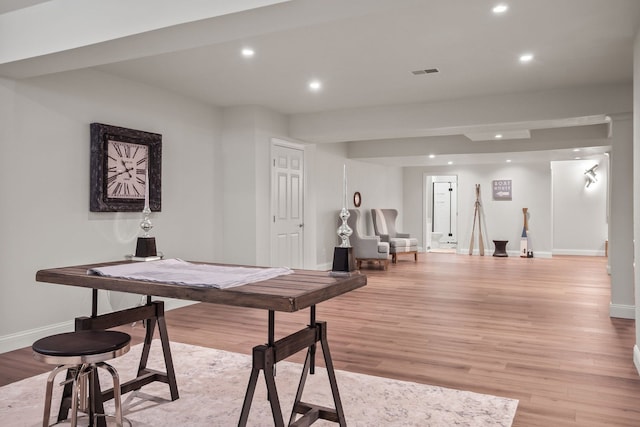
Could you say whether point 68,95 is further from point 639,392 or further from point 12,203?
point 639,392

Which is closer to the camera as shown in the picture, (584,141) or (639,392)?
(639,392)

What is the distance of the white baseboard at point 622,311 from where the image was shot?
491 cm

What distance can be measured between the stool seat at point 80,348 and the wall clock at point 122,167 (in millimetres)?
2379

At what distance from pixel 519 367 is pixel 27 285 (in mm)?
3917

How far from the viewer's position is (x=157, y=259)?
2.88 meters

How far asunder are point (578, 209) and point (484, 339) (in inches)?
338

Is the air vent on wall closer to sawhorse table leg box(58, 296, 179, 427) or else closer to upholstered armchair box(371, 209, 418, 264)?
sawhorse table leg box(58, 296, 179, 427)

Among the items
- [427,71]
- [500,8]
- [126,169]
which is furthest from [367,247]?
[500,8]

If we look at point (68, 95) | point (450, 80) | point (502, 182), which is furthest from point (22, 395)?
point (502, 182)

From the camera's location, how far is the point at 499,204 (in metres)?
11.6

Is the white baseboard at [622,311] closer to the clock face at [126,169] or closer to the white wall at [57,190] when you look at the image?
the white wall at [57,190]

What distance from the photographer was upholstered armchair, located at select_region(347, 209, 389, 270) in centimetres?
891

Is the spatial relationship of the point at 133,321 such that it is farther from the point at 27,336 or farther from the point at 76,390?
the point at 27,336

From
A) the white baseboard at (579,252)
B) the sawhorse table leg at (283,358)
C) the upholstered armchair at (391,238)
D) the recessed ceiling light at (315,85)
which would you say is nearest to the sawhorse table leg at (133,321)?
the sawhorse table leg at (283,358)
